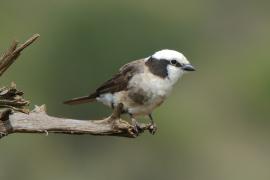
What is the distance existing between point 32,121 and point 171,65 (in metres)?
1.58

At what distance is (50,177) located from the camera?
28125 millimetres

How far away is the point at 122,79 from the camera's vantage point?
9664 mm

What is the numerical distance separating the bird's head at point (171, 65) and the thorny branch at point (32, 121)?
95 centimetres

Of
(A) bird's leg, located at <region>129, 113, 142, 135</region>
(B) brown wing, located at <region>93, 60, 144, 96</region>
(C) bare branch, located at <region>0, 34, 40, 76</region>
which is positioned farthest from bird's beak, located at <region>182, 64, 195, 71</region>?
(C) bare branch, located at <region>0, 34, 40, 76</region>

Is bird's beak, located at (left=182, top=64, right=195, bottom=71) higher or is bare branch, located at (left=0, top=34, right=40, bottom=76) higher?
bird's beak, located at (left=182, top=64, right=195, bottom=71)

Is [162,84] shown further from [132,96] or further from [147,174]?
[147,174]

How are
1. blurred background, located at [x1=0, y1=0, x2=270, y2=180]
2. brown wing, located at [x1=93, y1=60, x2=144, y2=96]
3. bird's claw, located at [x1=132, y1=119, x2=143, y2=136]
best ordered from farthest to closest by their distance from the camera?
1. blurred background, located at [x1=0, y1=0, x2=270, y2=180]
2. brown wing, located at [x1=93, y1=60, x2=144, y2=96]
3. bird's claw, located at [x1=132, y1=119, x2=143, y2=136]

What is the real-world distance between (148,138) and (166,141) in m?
1.70

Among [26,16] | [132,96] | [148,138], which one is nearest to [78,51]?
[26,16]

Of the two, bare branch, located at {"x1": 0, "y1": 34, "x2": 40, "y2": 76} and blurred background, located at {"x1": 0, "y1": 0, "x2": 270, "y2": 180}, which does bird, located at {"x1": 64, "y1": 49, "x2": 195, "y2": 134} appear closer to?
bare branch, located at {"x1": 0, "y1": 34, "x2": 40, "y2": 76}

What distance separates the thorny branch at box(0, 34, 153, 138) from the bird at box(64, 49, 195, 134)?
70 centimetres

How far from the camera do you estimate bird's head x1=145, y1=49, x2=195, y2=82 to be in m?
9.35

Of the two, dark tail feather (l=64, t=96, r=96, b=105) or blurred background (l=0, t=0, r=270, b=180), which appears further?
blurred background (l=0, t=0, r=270, b=180)

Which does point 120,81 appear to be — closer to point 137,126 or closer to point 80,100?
point 80,100
